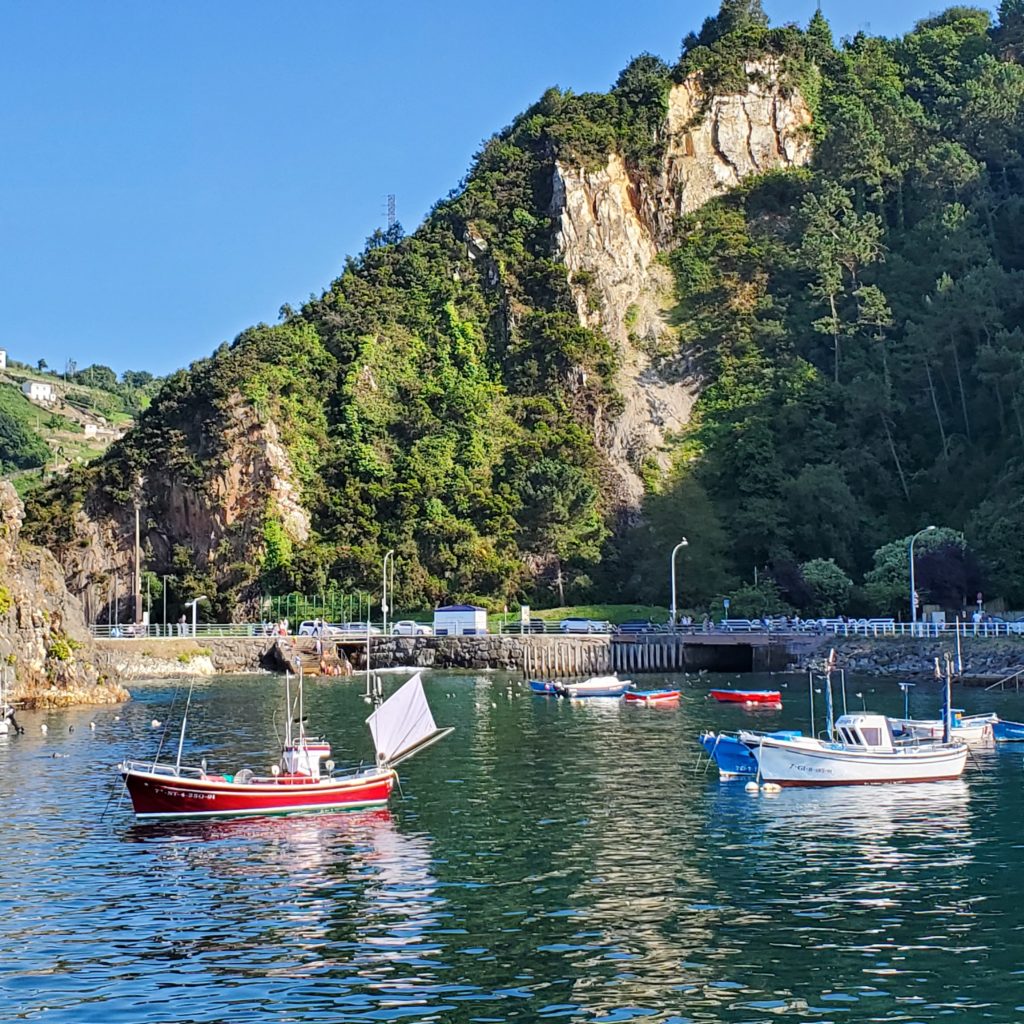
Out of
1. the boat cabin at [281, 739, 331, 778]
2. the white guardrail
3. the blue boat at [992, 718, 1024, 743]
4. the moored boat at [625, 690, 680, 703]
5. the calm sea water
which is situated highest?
the white guardrail

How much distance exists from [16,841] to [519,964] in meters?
19.6

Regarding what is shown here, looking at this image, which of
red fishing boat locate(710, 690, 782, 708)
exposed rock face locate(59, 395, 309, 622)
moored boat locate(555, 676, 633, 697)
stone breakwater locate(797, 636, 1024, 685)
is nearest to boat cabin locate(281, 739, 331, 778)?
red fishing boat locate(710, 690, 782, 708)

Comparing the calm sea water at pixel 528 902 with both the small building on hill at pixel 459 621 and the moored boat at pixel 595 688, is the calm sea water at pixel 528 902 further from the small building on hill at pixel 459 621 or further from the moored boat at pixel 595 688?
the small building on hill at pixel 459 621

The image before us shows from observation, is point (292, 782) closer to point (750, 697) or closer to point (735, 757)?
point (735, 757)

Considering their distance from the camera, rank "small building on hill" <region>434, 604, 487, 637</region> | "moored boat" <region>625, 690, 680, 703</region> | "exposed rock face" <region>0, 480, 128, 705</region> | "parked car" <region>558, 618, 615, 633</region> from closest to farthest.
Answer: "exposed rock face" <region>0, 480, 128, 705</region> → "moored boat" <region>625, 690, 680, 703</region> → "parked car" <region>558, 618, 615, 633</region> → "small building on hill" <region>434, 604, 487, 637</region>

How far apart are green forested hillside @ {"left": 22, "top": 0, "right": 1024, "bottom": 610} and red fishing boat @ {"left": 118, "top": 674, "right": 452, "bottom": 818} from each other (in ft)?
248

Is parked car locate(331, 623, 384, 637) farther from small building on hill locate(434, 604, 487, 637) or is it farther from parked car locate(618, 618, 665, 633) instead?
parked car locate(618, 618, 665, 633)

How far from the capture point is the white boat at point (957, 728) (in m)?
61.4

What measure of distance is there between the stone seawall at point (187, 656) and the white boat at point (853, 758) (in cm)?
6851

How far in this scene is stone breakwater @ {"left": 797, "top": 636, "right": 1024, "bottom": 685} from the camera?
307 feet

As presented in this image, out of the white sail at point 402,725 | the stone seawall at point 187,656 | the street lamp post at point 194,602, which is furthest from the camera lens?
the street lamp post at point 194,602

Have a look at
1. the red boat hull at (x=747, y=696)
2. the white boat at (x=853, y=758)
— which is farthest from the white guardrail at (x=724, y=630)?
the white boat at (x=853, y=758)

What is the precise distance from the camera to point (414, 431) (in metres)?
147

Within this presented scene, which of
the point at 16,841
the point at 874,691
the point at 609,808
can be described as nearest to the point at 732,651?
the point at 874,691
